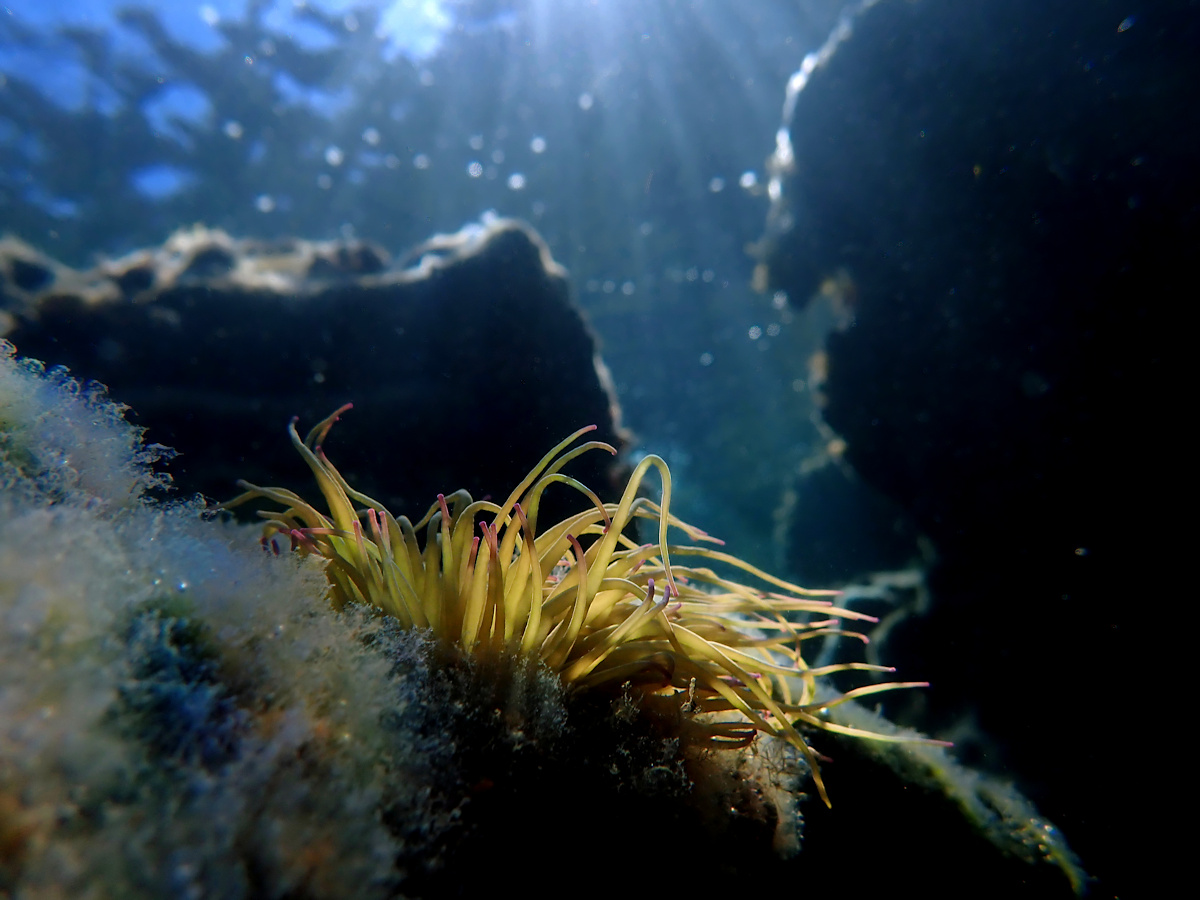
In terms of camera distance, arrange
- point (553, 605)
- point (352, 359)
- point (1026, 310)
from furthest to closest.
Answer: point (1026, 310) → point (352, 359) → point (553, 605)

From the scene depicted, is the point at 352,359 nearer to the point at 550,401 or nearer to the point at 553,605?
the point at 550,401

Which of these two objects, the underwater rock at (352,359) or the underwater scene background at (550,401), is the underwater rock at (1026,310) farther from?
the underwater rock at (352,359)

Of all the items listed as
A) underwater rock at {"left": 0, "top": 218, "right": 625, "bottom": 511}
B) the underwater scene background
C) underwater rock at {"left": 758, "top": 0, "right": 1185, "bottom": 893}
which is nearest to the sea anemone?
the underwater scene background

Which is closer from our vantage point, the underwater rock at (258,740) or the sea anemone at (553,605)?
the underwater rock at (258,740)

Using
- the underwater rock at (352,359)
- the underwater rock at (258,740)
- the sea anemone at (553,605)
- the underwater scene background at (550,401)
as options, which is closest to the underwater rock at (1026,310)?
the underwater scene background at (550,401)

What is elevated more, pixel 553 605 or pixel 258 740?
pixel 553 605

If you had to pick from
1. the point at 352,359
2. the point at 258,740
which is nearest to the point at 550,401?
the point at 352,359

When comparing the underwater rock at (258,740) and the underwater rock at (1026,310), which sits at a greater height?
the underwater rock at (1026,310)
